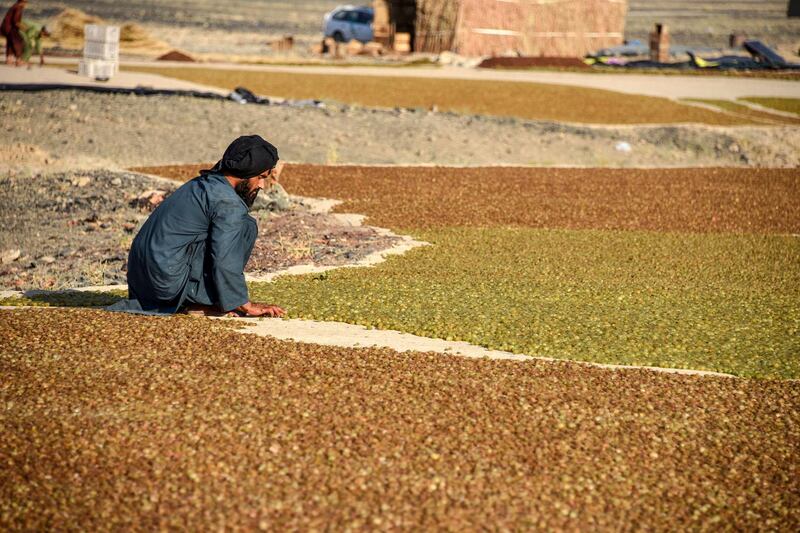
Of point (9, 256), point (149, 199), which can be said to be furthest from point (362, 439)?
point (149, 199)

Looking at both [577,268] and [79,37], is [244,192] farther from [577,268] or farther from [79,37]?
[79,37]

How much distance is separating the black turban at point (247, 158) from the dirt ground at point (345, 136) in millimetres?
9352

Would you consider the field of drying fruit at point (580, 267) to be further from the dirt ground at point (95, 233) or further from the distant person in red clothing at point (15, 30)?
the distant person in red clothing at point (15, 30)

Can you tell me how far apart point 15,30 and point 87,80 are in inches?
128

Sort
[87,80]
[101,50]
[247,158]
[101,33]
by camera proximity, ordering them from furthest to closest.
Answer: [101,50] < [101,33] < [87,80] < [247,158]

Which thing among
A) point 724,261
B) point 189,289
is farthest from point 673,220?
point 189,289

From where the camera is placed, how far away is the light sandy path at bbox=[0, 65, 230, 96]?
22.5 meters

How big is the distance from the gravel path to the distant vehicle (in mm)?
A: 39119

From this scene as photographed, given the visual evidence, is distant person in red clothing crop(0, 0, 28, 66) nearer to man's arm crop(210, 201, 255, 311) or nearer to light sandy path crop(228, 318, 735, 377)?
man's arm crop(210, 201, 255, 311)

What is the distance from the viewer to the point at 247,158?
680 cm

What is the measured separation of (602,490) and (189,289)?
3369 mm

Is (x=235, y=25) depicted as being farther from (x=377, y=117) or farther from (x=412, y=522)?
(x=412, y=522)

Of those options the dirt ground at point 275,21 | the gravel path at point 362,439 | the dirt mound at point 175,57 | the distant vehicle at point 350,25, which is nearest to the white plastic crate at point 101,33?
the dirt mound at point 175,57

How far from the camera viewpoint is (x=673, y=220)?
41.4 ft
